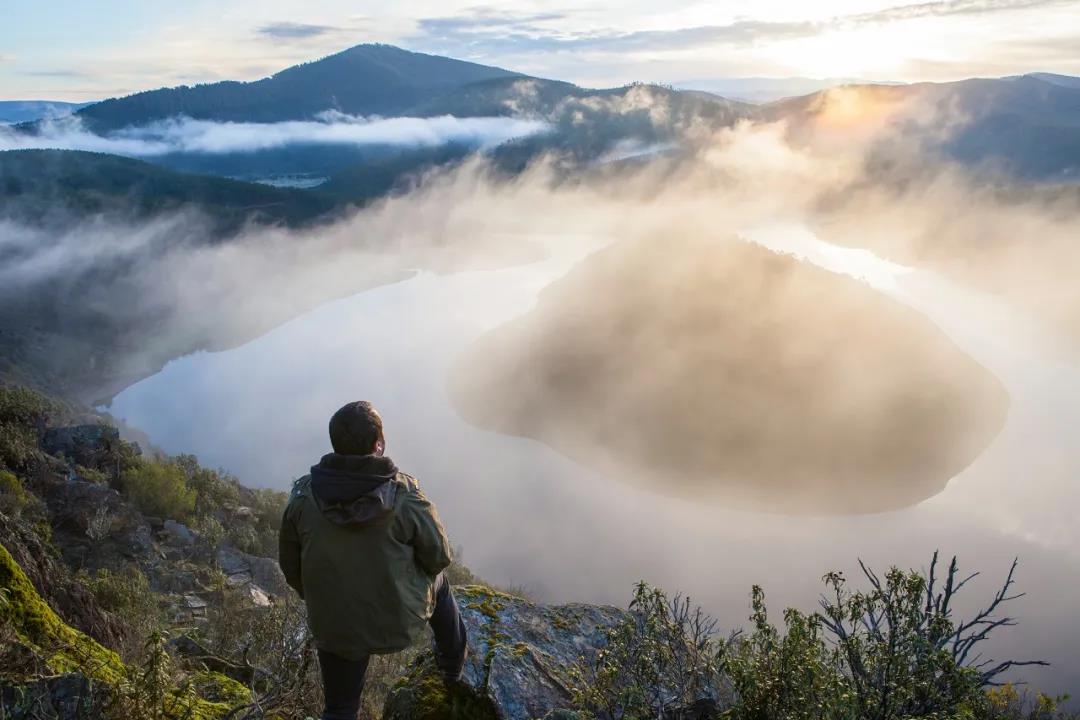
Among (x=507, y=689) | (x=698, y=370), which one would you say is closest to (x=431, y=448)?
(x=698, y=370)

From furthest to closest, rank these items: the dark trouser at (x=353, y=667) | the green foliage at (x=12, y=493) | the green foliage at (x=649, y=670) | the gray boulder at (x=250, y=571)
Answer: the gray boulder at (x=250, y=571) < the green foliage at (x=12, y=493) < the green foliage at (x=649, y=670) < the dark trouser at (x=353, y=667)

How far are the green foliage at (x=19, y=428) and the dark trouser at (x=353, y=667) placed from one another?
10.9 metres

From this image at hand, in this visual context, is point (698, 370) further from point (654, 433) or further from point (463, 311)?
point (463, 311)

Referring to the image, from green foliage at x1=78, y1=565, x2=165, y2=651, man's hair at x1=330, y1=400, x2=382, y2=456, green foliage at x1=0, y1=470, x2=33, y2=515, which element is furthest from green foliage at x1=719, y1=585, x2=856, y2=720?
green foliage at x1=0, y1=470, x2=33, y2=515

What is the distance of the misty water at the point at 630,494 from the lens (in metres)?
27.8

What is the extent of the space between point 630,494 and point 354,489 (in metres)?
33.5

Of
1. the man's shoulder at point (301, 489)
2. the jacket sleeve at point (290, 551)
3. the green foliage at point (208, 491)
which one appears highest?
the man's shoulder at point (301, 489)

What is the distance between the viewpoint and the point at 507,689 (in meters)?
4.11

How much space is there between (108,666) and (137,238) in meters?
123

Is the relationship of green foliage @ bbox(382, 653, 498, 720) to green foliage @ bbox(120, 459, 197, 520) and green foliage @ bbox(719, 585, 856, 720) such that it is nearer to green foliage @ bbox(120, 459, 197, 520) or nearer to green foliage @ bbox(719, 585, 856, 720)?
green foliage @ bbox(719, 585, 856, 720)

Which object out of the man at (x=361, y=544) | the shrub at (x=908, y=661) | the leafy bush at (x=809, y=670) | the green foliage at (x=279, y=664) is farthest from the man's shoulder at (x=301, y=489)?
the shrub at (x=908, y=661)

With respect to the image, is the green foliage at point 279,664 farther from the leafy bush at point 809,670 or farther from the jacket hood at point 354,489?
the leafy bush at point 809,670

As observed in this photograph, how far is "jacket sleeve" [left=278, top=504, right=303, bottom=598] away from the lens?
Result: 10.5 feet

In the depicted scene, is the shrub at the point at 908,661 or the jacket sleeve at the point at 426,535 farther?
the shrub at the point at 908,661
